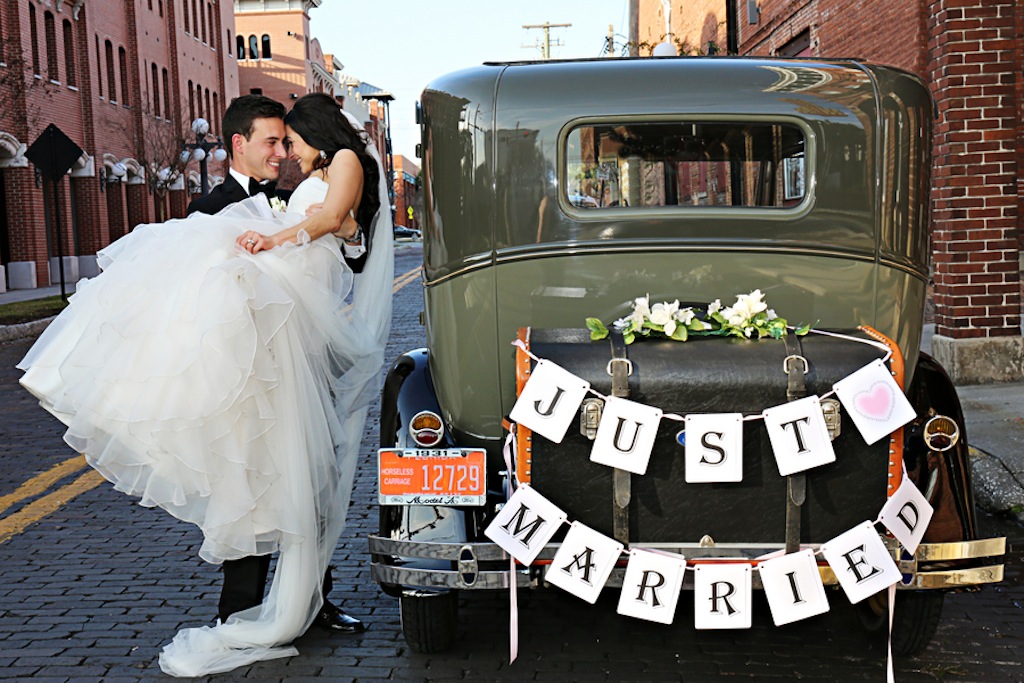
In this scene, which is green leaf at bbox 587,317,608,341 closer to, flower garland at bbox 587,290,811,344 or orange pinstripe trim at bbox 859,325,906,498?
flower garland at bbox 587,290,811,344

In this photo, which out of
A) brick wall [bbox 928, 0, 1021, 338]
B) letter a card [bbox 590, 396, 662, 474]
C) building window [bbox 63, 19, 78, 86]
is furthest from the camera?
building window [bbox 63, 19, 78, 86]

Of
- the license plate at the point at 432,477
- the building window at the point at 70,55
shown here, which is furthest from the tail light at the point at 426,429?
the building window at the point at 70,55

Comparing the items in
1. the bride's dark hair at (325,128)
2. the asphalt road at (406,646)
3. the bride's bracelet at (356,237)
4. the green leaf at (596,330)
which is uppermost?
the bride's dark hair at (325,128)

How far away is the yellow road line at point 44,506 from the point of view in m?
6.50

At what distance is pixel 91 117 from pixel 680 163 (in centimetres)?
3480

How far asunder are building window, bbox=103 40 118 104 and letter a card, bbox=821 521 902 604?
38732 millimetres

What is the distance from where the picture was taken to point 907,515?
3.89m

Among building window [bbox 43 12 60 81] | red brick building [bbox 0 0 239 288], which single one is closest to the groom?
red brick building [bbox 0 0 239 288]

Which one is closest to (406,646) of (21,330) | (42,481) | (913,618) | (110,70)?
(913,618)

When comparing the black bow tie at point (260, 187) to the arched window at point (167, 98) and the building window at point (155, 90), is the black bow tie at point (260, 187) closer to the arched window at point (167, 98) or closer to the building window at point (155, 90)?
the building window at point (155, 90)

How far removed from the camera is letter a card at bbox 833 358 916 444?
12.2 ft

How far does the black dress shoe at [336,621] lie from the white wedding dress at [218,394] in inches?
8.0

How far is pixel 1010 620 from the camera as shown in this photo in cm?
480

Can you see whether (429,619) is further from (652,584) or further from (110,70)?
(110,70)
